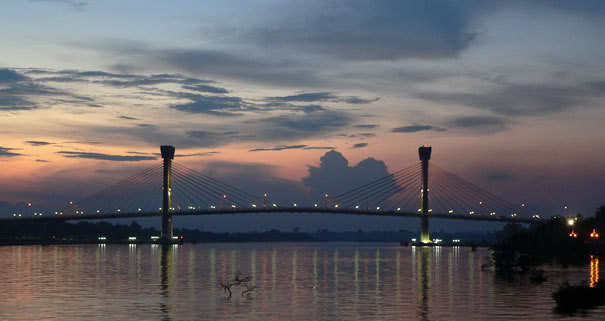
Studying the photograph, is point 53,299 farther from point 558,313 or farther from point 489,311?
point 558,313

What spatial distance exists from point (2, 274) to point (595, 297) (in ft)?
159

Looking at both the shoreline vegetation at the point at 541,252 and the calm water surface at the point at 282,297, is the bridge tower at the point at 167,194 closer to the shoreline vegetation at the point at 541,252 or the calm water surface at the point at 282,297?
the shoreline vegetation at the point at 541,252

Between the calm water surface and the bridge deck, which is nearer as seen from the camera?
the calm water surface

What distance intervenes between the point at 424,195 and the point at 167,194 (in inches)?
2342

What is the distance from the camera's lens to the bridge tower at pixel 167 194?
595ft

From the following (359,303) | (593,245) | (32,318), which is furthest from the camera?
(593,245)

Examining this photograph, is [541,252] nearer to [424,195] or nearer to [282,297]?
[282,297]

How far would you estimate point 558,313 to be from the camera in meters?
37.1

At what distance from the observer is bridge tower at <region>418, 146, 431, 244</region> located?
599 ft

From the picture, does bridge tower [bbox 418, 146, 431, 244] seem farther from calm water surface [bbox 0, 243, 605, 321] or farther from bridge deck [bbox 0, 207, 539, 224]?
calm water surface [bbox 0, 243, 605, 321]

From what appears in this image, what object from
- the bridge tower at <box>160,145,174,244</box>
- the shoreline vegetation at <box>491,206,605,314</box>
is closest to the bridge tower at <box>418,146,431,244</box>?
the bridge tower at <box>160,145,174,244</box>

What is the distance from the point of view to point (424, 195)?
609ft

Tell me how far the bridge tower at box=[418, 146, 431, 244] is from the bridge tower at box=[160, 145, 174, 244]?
5811cm

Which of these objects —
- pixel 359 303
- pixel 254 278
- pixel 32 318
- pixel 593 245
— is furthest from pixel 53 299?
pixel 593 245
